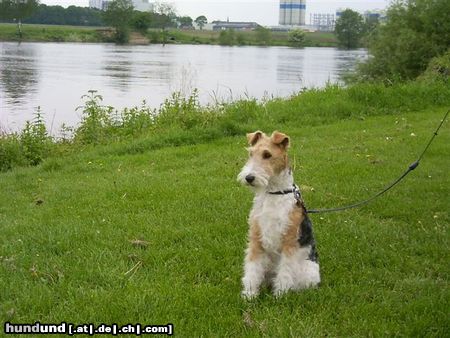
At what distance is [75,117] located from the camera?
19.3 metres

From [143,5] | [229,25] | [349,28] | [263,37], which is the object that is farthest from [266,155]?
[229,25]

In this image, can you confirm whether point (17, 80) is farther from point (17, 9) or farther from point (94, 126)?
point (17, 9)

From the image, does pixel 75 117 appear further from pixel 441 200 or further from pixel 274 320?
pixel 274 320

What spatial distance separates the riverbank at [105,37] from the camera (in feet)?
268

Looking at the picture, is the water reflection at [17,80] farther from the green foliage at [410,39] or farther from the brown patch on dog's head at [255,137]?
the brown patch on dog's head at [255,137]

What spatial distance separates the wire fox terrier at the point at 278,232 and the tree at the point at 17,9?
8232 centimetres

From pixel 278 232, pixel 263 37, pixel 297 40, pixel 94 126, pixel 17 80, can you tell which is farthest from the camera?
pixel 297 40

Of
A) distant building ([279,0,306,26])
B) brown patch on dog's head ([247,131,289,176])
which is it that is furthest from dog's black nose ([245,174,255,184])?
distant building ([279,0,306,26])

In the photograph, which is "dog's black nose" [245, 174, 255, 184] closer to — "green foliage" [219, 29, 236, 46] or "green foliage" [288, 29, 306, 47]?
"green foliage" [219, 29, 236, 46]

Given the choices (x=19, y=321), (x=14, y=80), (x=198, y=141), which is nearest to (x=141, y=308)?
(x=19, y=321)

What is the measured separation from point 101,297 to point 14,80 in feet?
88.6

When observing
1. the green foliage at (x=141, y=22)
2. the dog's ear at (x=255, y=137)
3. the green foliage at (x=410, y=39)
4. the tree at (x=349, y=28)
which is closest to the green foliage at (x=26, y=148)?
the dog's ear at (x=255, y=137)

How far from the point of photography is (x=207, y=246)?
5.73m

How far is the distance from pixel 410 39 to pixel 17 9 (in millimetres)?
74910
